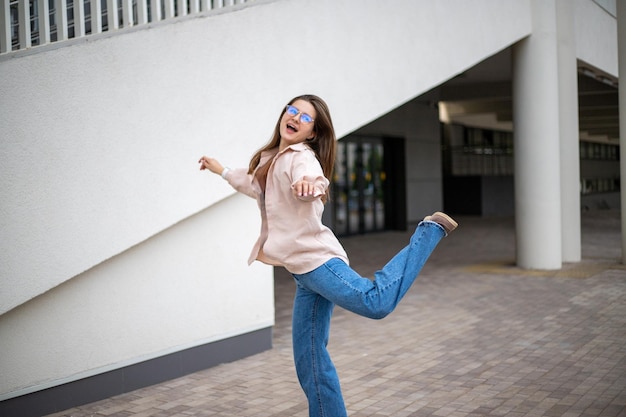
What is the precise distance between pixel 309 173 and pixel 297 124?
39 centimetres

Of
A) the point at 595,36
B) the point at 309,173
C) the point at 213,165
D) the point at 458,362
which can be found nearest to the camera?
the point at 309,173

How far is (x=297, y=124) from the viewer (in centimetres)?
338

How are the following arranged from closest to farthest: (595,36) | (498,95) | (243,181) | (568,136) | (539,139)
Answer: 1. (243,181)
2. (539,139)
3. (568,136)
4. (595,36)
5. (498,95)

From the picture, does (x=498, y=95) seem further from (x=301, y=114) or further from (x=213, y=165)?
(x=301, y=114)

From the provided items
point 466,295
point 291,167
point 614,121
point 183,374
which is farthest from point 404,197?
point 291,167

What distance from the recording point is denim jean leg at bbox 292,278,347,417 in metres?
3.42

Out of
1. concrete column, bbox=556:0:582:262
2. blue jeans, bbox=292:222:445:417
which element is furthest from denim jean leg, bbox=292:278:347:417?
concrete column, bbox=556:0:582:262

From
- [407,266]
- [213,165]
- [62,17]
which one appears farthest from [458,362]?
[62,17]

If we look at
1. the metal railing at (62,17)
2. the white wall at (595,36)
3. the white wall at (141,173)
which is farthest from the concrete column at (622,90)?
the metal railing at (62,17)

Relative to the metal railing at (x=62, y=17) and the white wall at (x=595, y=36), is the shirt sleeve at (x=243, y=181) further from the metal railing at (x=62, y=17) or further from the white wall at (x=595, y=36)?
the white wall at (x=595, y=36)

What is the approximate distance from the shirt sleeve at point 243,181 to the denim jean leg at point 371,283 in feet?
1.93

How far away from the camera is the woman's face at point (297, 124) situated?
3375 mm

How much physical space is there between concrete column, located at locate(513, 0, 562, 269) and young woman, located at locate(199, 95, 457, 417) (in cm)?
762

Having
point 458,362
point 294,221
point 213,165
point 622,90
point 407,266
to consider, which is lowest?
point 458,362
